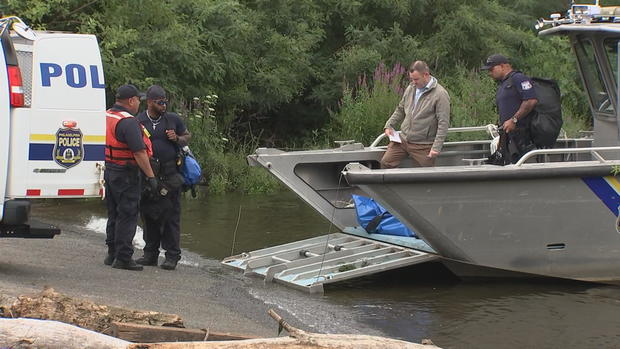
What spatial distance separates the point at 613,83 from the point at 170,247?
5.06 metres

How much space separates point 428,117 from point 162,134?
107 inches

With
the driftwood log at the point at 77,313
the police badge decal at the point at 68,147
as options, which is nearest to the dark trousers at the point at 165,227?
the police badge decal at the point at 68,147

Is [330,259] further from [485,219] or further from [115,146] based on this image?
[115,146]

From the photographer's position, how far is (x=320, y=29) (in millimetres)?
19562

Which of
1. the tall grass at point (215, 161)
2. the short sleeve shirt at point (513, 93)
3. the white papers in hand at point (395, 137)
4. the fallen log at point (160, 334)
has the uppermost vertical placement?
the short sleeve shirt at point (513, 93)

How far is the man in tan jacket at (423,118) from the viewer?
1000 cm

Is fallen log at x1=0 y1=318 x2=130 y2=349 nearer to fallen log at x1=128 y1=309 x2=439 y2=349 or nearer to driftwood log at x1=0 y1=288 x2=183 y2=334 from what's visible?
fallen log at x1=128 y1=309 x2=439 y2=349

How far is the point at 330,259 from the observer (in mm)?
9898

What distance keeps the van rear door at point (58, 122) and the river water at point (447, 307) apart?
6.46 ft

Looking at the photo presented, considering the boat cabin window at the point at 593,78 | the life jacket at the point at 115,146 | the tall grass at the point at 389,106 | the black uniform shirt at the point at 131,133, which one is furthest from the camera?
the tall grass at the point at 389,106

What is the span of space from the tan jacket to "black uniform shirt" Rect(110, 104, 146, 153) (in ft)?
9.53

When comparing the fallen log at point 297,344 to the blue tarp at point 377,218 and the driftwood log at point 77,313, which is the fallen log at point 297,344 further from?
the blue tarp at point 377,218

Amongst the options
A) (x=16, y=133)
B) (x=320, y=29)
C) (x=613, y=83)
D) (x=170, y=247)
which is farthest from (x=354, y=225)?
(x=320, y=29)

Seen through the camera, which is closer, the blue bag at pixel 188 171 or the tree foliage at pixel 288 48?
the blue bag at pixel 188 171
